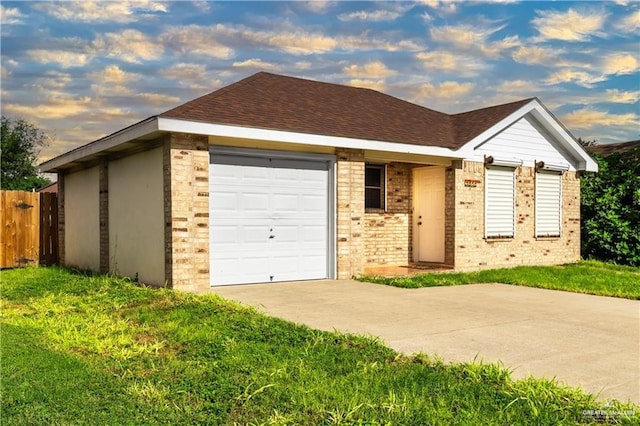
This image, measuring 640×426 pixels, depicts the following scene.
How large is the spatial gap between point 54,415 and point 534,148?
15.0 metres

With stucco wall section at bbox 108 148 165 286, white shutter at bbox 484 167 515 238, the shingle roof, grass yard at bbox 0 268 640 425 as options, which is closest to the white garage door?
the shingle roof

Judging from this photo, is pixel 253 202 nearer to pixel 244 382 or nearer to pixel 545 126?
pixel 244 382

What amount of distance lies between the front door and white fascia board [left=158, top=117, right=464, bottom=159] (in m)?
1.41

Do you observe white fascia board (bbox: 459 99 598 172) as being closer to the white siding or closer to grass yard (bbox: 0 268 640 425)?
the white siding

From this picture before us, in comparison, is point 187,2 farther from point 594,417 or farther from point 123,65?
point 594,417

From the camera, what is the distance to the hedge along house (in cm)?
1038

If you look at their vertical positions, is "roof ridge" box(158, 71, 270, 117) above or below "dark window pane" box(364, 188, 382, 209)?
above

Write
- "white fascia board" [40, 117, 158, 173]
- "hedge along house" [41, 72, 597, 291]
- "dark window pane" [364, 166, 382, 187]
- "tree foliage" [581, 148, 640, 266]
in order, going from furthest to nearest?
"tree foliage" [581, 148, 640, 266]
"dark window pane" [364, 166, 382, 187]
"hedge along house" [41, 72, 597, 291]
"white fascia board" [40, 117, 158, 173]

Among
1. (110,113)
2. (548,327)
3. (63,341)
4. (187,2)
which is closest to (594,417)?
(548,327)

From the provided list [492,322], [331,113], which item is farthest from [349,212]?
[492,322]

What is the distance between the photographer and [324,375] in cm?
480

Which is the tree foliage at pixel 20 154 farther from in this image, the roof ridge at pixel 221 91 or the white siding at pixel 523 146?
the white siding at pixel 523 146

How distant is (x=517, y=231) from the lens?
15586 millimetres

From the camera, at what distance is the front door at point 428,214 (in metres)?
15.0
